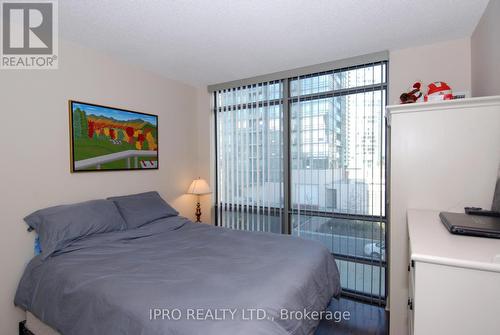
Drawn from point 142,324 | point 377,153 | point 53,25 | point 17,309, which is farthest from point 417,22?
point 17,309

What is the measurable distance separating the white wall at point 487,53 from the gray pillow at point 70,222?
10.1ft

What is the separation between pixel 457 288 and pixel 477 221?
525mm

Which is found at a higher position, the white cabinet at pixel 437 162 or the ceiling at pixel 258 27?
the ceiling at pixel 258 27

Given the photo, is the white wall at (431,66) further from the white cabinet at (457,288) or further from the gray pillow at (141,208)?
the gray pillow at (141,208)

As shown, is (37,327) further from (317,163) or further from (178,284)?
(317,163)

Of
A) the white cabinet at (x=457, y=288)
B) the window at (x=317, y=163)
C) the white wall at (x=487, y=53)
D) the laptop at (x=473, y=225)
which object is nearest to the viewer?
the white cabinet at (x=457, y=288)

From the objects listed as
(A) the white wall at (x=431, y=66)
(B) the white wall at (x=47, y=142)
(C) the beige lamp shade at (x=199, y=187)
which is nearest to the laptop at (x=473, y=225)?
(A) the white wall at (x=431, y=66)

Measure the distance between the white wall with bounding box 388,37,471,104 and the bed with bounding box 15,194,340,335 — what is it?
5.90 ft

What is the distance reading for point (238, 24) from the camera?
2.01 meters

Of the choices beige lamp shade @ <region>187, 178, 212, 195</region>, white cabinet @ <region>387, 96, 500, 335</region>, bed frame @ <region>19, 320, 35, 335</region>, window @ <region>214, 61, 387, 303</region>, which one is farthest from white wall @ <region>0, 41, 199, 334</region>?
white cabinet @ <region>387, 96, 500, 335</region>

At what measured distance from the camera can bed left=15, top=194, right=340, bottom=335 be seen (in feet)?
3.76

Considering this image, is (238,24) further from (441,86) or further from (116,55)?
(441,86)

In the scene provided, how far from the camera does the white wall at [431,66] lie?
225cm

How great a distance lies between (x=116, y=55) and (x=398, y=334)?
3532 mm
